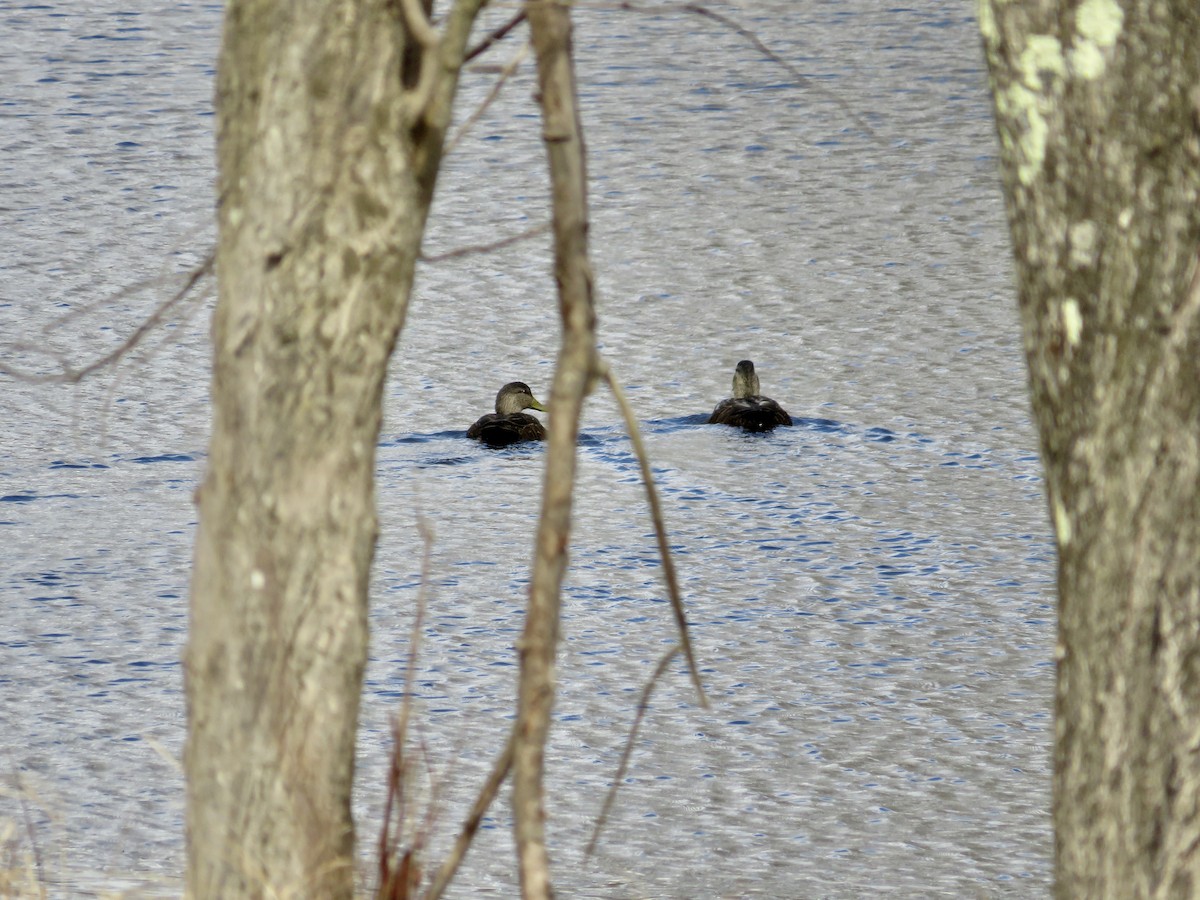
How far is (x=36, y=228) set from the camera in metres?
14.5

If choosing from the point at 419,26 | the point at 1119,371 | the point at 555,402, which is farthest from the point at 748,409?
the point at 419,26

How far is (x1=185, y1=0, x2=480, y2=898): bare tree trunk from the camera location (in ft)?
10.8

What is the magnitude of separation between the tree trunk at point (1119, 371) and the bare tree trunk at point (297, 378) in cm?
98

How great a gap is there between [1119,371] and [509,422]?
8.00 metres

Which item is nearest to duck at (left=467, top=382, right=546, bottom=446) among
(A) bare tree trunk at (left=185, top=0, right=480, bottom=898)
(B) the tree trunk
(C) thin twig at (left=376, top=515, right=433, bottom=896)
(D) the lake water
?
(D) the lake water

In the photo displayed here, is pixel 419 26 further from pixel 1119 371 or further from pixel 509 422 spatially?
pixel 509 422

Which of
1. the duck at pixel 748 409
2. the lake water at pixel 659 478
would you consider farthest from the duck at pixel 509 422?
the duck at pixel 748 409

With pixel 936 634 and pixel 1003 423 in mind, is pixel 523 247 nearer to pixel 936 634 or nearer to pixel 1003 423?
pixel 1003 423

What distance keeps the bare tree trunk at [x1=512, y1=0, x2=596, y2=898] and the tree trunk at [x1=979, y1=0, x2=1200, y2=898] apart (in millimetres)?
759

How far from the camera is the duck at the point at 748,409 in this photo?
1104 centimetres

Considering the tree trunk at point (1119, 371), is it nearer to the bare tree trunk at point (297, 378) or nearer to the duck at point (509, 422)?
the bare tree trunk at point (297, 378)

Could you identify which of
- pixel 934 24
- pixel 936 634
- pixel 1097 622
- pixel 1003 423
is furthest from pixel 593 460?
pixel 934 24

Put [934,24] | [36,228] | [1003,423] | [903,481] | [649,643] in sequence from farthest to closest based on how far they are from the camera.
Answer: [934,24]
[36,228]
[1003,423]
[903,481]
[649,643]

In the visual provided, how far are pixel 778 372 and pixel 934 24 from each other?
344 inches
